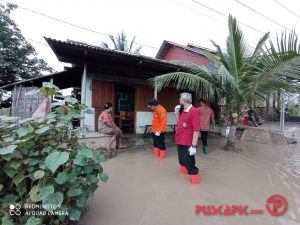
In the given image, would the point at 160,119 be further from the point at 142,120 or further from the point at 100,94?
the point at 142,120

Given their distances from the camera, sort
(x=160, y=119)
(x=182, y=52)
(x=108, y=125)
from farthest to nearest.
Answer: (x=182, y=52)
(x=108, y=125)
(x=160, y=119)

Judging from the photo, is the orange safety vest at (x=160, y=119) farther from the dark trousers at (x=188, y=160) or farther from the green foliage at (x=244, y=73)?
the dark trousers at (x=188, y=160)

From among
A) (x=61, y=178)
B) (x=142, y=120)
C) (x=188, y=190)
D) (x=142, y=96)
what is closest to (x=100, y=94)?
(x=142, y=96)

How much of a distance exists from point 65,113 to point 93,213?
53.2 inches

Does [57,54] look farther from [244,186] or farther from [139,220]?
[244,186]

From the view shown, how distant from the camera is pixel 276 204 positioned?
2900mm

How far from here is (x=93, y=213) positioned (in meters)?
2.56

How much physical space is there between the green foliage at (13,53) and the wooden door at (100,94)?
8.03 m

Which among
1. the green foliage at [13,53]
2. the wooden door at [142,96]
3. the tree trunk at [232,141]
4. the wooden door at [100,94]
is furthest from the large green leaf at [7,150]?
the green foliage at [13,53]

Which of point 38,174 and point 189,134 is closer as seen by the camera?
point 38,174

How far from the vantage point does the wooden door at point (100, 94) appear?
694 centimetres

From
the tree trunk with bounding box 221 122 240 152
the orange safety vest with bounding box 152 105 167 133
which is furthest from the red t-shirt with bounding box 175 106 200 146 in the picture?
the tree trunk with bounding box 221 122 240 152

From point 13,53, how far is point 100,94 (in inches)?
338

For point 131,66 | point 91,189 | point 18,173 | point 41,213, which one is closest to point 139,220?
point 91,189
